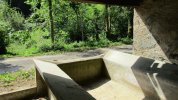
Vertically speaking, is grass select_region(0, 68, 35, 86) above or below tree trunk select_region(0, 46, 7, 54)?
below

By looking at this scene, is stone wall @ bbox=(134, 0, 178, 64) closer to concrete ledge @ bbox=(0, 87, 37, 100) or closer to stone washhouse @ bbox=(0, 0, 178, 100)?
stone washhouse @ bbox=(0, 0, 178, 100)

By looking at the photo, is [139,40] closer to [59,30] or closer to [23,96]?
[23,96]

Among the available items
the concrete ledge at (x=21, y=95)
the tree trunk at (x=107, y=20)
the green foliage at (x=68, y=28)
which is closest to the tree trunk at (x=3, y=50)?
the green foliage at (x=68, y=28)

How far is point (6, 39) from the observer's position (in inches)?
625

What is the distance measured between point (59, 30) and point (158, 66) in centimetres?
1616

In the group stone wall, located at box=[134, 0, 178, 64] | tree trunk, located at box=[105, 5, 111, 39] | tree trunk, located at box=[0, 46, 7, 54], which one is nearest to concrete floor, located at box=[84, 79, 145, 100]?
stone wall, located at box=[134, 0, 178, 64]

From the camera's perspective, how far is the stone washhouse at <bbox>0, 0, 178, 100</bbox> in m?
5.50

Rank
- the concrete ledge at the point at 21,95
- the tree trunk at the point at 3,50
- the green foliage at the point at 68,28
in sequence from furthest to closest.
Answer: the green foliage at the point at 68,28 < the tree trunk at the point at 3,50 < the concrete ledge at the point at 21,95

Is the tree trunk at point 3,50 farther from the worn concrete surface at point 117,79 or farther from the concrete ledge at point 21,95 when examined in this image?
the concrete ledge at point 21,95

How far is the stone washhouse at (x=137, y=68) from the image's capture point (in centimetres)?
550

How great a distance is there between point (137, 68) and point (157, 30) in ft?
4.57

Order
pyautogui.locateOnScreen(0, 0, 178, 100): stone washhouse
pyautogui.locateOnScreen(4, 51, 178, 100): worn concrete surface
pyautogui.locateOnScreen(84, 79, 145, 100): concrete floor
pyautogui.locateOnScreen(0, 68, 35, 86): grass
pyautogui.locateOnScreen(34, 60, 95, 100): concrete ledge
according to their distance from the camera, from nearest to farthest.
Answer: pyautogui.locateOnScreen(34, 60, 95, 100): concrete ledge → pyautogui.locateOnScreen(4, 51, 178, 100): worn concrete surface → pyautogui.locateOnScreen(0, 0, 178, 100): stone washhouse → pyautogui.locateOnScreen(84, 79, 145, 100): concrete floor → pyautogui.locateOnScreen(0, 68, 35, 86): grass

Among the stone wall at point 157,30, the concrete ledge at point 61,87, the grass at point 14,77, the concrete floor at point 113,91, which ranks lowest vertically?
the concrete floor at point 113,91

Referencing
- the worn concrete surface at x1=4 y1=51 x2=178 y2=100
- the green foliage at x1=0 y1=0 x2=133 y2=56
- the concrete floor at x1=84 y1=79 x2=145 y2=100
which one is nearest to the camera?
the worn concrete surface at x1=4 y1=51 x2=178 y2=100
